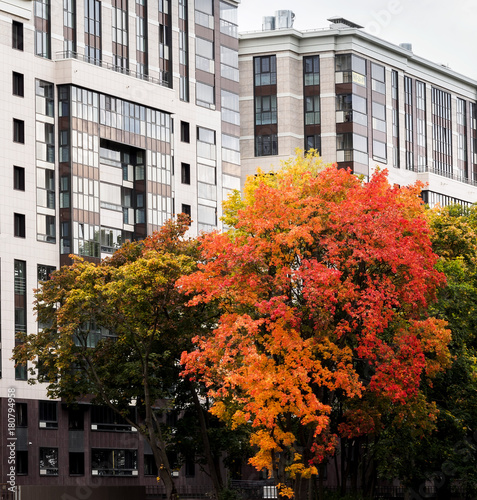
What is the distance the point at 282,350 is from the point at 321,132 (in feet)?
189

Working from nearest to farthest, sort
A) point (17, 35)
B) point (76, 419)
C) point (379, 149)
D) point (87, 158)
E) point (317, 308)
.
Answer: point (317, 308)
point (17, 35)
point (76, 419)
point (87, 158)
point (379, 149)

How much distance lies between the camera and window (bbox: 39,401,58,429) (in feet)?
230

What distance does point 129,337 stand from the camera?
54.2m

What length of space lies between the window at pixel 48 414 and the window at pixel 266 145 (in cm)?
3486

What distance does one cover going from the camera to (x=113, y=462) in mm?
75062

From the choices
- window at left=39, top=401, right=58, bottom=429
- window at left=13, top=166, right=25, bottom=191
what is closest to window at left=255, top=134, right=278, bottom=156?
window at left=13, top=166, right=25, bottom=191

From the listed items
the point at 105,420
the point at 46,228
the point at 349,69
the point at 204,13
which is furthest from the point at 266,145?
the point at 105,420

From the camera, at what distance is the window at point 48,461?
69.2 metres

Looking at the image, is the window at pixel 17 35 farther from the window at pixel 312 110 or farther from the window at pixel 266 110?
the window at pixel 312 110

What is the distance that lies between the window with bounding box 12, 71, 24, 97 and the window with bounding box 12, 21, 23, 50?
70.0 inches

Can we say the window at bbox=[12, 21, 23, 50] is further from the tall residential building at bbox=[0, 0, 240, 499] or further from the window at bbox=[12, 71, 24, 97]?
the window at bbox=[12, 71, 24, 97]

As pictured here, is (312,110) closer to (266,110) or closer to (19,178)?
(266,110)

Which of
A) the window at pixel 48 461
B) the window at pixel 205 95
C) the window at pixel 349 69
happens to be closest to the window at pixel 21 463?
the window at pixel 48 461

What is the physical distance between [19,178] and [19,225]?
3.04 metres
